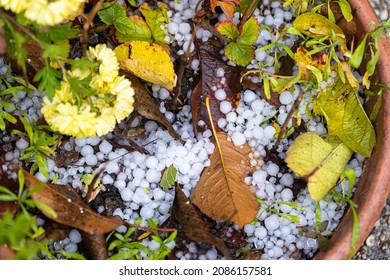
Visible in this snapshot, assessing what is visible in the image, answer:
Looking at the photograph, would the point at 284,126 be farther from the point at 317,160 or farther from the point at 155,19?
the point at 155,19

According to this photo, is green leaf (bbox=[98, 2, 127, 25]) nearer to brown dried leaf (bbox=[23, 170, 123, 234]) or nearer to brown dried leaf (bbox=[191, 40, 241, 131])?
brown dried leaf (bbox=[191, 40, 241, 131])

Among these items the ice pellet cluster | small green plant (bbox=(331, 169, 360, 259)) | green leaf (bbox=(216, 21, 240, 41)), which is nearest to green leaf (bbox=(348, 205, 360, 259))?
small green plant (bbox=(331, 169, 360, 259))

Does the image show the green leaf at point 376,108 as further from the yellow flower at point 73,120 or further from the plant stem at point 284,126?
the yellow flower at point 73,120

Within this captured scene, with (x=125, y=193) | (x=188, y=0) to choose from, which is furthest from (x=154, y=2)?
(x=125, y=193)

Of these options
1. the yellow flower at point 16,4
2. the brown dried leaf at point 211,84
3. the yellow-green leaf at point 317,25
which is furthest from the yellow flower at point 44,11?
the yellow-green leaf at point 317,25

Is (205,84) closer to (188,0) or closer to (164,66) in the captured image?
(164,66)

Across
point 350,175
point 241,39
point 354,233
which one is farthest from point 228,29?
point 354,233

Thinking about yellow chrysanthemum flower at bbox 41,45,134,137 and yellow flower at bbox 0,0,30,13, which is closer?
yellow flower at bbox 0,0,30,13
